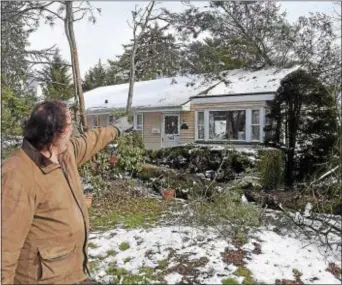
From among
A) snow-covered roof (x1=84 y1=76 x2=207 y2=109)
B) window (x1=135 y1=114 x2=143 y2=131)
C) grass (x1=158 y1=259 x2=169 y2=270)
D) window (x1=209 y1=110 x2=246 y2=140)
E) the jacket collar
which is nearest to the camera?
the jacket collar

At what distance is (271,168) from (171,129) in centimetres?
977

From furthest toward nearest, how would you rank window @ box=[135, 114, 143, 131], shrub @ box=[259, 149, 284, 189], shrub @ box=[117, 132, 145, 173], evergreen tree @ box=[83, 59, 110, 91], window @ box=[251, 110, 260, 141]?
evergreen tree @ box=[83, 59, 110, 91], window @ box=[135, 114, 143, 131], window @ box=[251, 110, 260, 141], shrub @ box=[259, 149, 284, 189], shrub @ box=[117, 132, 145, 173]

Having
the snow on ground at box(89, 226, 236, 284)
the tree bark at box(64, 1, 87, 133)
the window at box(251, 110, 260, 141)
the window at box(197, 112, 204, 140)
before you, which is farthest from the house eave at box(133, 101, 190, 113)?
the snow on ground at box(89, 226, 236, 284)

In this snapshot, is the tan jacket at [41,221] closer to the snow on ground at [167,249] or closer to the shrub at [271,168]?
the snow on ground at [167,249]

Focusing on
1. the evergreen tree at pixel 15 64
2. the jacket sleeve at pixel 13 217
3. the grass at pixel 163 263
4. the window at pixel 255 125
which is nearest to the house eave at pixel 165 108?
the window at pixel 255 125

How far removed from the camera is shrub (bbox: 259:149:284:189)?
9.23m

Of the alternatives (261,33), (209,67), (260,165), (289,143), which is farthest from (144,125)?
(260,165)

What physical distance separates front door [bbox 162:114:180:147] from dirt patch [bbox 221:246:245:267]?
1484 centimetres

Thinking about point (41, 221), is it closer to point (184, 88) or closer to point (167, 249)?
point (167, 249)

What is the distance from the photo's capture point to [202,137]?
17297 millimetres

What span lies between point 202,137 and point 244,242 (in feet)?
43.5

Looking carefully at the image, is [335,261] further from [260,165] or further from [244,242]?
[260,165]

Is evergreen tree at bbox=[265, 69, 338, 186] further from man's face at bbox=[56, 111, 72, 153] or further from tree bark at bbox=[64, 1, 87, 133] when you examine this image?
man's face at bbox=[56, 111, 72, 153]

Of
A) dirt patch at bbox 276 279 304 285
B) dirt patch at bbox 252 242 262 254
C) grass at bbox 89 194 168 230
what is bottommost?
grass at bbox 89 194 168 230
